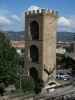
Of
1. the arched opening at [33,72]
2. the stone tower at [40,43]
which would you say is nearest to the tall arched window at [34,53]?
the stone tower at [40,43]

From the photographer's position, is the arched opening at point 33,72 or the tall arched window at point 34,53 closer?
the arched opening at point 33,72

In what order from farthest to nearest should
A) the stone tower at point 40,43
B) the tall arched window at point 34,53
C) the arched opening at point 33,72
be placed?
1. the tall arched window at point 34,53
2. the stone tower at point 40,43
3. the arched opening at point 33,72

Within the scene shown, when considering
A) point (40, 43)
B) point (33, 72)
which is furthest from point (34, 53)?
point (33, 72)

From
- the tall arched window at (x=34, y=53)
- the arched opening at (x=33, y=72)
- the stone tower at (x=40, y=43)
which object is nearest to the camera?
the arched opening at (x=33, y=72)

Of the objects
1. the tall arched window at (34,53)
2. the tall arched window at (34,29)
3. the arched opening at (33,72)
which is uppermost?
the tall arched window at (34,29)

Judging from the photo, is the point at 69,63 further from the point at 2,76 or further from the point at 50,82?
the point at 2,76

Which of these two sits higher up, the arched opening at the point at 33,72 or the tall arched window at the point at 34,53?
the tall arched window at the point at 34,53

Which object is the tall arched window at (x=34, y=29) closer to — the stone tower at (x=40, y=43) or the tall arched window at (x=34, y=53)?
the stone tower at (x=40, y=43)

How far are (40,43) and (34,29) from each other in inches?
70.1

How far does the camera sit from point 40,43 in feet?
129

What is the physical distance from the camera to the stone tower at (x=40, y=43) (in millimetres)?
39062

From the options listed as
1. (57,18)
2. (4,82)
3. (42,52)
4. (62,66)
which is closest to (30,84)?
(4,82)

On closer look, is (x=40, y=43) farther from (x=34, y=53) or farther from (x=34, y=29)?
(x=34, y=29)

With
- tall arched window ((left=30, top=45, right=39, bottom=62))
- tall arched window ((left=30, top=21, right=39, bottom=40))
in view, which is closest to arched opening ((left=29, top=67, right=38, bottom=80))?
tall arched window ((left=30, top=45, right=39, bottom=62))
